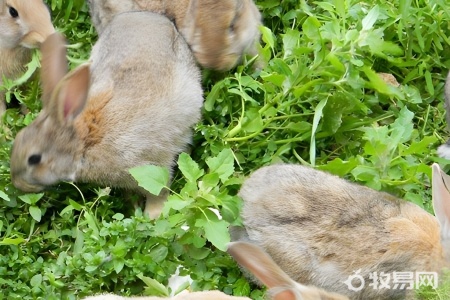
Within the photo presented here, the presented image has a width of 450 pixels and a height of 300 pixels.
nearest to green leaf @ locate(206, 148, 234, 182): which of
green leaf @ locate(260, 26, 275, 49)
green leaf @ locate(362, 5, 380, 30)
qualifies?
green leaf @ locate(260, 26, 275, 49)

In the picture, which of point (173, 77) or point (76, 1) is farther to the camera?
point (76, 1)

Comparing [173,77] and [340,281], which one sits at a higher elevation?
[173,77]

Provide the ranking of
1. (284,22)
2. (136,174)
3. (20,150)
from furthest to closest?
1. (284,22)
2. (20,150)
3. (136,174)

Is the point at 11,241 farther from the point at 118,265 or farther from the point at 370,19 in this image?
Result: the point at 370,19

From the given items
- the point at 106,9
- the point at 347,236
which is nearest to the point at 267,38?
the point at 106,9

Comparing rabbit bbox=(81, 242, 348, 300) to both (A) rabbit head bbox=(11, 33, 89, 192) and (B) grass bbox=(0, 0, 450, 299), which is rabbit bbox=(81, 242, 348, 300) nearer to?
(B) grass bbox=(0, 0, 450, 299)

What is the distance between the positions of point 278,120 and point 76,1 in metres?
1.60

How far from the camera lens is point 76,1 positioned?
16.7 feet

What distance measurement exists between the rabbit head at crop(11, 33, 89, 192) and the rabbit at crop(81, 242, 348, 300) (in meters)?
0.95

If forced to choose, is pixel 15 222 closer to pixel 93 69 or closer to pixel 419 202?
pixel 93 69

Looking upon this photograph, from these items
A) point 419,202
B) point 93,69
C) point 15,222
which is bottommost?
point 15,222

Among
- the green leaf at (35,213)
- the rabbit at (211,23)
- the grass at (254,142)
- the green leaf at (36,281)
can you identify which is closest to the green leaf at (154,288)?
the grass at (254,142)

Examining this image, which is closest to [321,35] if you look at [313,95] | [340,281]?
[313,95]

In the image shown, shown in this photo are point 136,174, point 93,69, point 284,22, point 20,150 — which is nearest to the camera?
point 136,174
